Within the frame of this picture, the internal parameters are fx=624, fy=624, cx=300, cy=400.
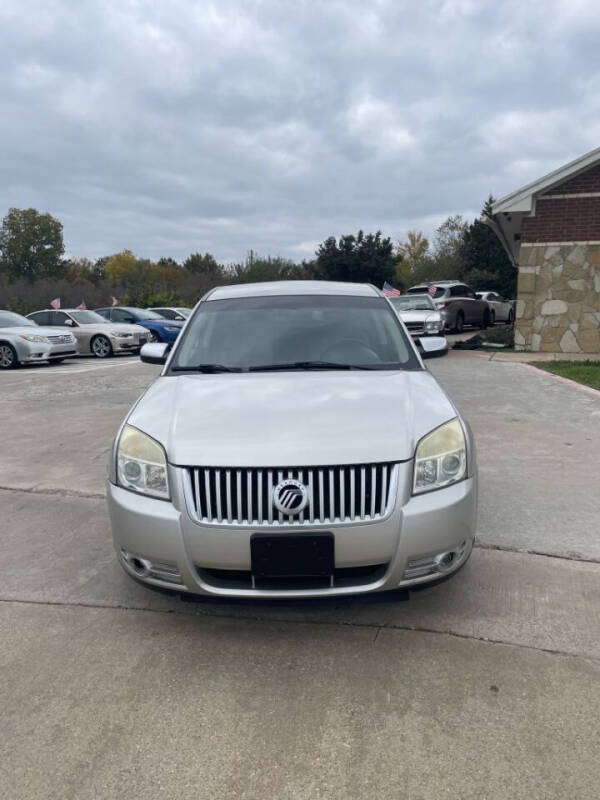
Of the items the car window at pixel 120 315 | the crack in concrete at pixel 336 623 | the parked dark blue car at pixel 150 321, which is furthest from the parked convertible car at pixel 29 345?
the crack in concrete at pixel 336 623

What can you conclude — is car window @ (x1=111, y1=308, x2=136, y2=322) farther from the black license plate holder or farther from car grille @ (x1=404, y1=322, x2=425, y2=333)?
the black license plate holder

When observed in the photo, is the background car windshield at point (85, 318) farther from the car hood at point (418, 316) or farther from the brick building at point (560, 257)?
the brick building at point (560, 257)

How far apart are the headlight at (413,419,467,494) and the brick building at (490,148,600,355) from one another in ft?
41.0

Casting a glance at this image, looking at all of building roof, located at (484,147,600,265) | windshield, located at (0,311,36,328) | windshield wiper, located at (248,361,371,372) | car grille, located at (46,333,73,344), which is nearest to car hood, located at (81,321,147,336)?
windshield, located at (0,311,36,328)

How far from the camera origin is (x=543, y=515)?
4.29 meters

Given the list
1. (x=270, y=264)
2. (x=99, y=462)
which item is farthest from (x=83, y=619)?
(x=270, y=264)

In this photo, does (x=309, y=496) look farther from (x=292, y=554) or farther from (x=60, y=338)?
(x=60, y=338)

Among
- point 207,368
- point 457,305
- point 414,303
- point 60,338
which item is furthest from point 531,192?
point 207,368

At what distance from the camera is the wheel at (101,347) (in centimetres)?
1798

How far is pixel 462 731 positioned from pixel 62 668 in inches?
64.4

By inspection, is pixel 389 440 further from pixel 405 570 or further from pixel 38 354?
pixel 38 354

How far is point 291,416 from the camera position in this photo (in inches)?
113

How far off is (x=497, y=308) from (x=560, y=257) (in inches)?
473

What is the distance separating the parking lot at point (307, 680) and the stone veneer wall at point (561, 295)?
1123cm
